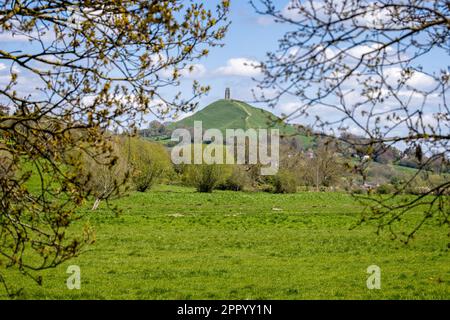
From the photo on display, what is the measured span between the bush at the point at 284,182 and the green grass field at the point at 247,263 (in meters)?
39.0

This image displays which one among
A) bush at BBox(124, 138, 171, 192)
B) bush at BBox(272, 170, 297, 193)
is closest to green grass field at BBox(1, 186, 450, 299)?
bush at BBox(124, 138, 171, 192)

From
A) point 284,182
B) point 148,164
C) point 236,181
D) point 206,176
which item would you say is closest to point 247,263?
point 148,164

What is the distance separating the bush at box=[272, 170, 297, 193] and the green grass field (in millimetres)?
38997

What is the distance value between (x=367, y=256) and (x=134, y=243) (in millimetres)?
8243

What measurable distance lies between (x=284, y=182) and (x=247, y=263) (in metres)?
52.7

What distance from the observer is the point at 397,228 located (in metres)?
27.5

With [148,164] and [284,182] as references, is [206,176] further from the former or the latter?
[284,182]

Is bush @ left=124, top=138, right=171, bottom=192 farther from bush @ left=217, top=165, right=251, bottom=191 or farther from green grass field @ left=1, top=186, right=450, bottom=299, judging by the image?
green grass field @ left=1, top=186, right=450, bottom=299

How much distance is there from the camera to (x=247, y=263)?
17203mm

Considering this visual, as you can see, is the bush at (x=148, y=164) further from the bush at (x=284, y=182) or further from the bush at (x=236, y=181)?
the bush at (x=284, y=182)

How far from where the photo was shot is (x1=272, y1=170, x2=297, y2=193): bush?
2731 inches

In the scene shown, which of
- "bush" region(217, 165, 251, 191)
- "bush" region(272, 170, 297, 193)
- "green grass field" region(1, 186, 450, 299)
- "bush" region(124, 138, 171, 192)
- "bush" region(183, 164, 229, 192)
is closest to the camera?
"green grass field" region(1, 186, 450, 299)

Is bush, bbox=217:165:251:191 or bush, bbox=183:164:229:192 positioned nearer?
bush, bbox=183:164:229:192
